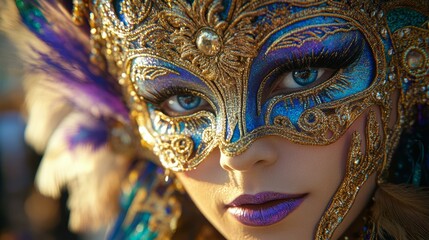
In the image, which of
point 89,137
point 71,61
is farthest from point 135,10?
point 89,137

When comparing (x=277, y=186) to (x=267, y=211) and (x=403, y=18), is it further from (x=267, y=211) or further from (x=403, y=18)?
(x=403, y=18)

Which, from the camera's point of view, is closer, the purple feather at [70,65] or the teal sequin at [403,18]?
the teal sequin at [403,18]

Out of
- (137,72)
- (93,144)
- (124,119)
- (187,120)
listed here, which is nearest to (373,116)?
(187,120)

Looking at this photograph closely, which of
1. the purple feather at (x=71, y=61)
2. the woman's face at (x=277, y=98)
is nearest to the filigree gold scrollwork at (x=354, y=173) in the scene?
the woman's face at (x=277, y=98)

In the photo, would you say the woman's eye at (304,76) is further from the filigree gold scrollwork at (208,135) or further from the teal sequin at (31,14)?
the teal sequin at (31,14)

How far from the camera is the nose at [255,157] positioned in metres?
1.10

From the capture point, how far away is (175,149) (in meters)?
1.23

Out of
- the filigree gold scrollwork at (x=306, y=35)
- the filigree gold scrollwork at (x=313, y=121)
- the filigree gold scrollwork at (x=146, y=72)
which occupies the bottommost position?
the filigree gold scrollwork at (x=146, y=72)

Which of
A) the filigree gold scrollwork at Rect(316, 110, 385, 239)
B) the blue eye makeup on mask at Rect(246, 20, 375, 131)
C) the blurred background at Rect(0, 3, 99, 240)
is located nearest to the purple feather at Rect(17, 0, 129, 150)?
the blue eye makeup on mask at Rect(246, 20, 375, 131)

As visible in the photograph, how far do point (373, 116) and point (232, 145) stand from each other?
26cm

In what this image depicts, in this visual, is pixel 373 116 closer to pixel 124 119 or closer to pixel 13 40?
pixel 124 119

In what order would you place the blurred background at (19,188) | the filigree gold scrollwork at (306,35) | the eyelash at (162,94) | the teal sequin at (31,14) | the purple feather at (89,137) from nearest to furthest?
the filigree gold scrollwork at (306,35) → the eyelash at (162,94) → the teal sequin at (31,14) → the purple feather at (89,137) → the blurred background at (19,188)

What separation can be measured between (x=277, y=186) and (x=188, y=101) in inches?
9.3

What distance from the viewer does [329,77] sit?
113cm
